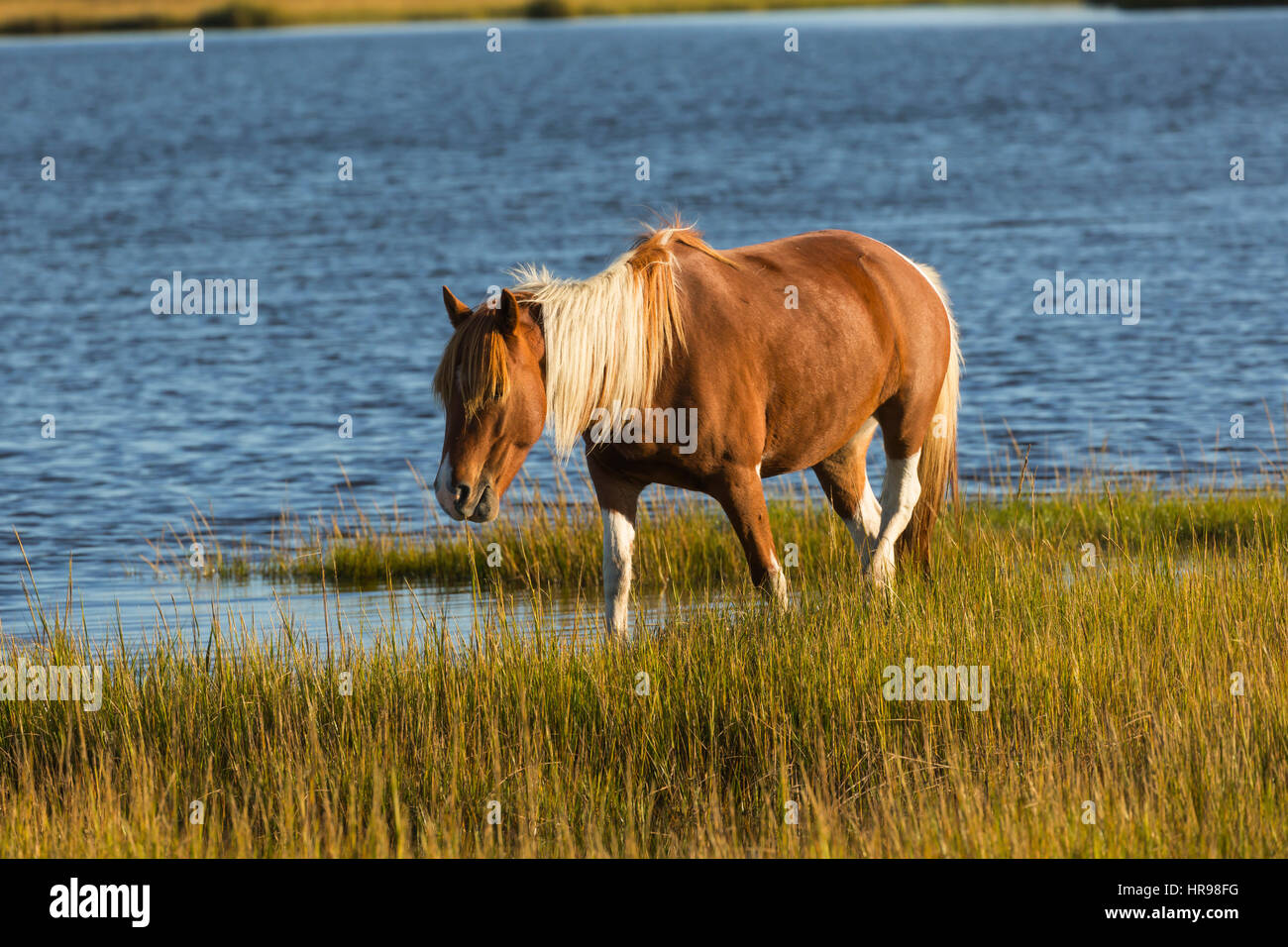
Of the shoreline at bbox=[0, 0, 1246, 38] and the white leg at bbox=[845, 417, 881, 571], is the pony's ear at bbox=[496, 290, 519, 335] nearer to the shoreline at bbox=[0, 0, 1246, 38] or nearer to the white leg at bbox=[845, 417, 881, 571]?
the white leg at bbox=[845, 417, 881, 571]

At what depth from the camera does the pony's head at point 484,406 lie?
584cm

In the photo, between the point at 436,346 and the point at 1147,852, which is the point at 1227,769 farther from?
the point at 436,346

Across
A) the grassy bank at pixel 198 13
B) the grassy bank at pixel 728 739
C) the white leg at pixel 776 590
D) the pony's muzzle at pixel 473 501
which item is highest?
the grassy bank at pixel 198 13

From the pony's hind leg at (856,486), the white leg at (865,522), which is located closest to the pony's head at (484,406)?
the pony's hind leg at (856,486)

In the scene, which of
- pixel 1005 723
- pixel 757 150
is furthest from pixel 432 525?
pixel 757 150

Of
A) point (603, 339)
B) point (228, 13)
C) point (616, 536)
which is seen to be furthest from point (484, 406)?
point (228, 13)

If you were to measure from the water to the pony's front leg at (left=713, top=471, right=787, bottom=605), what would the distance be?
4.14 meters

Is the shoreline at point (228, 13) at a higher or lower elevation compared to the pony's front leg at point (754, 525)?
higher

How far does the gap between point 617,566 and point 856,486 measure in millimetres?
1534

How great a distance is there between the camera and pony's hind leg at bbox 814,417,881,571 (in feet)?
24.5

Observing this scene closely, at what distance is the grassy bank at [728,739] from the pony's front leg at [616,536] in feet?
0.87

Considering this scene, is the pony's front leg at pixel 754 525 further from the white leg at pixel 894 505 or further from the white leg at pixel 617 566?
the white leg at pixel 894 505
